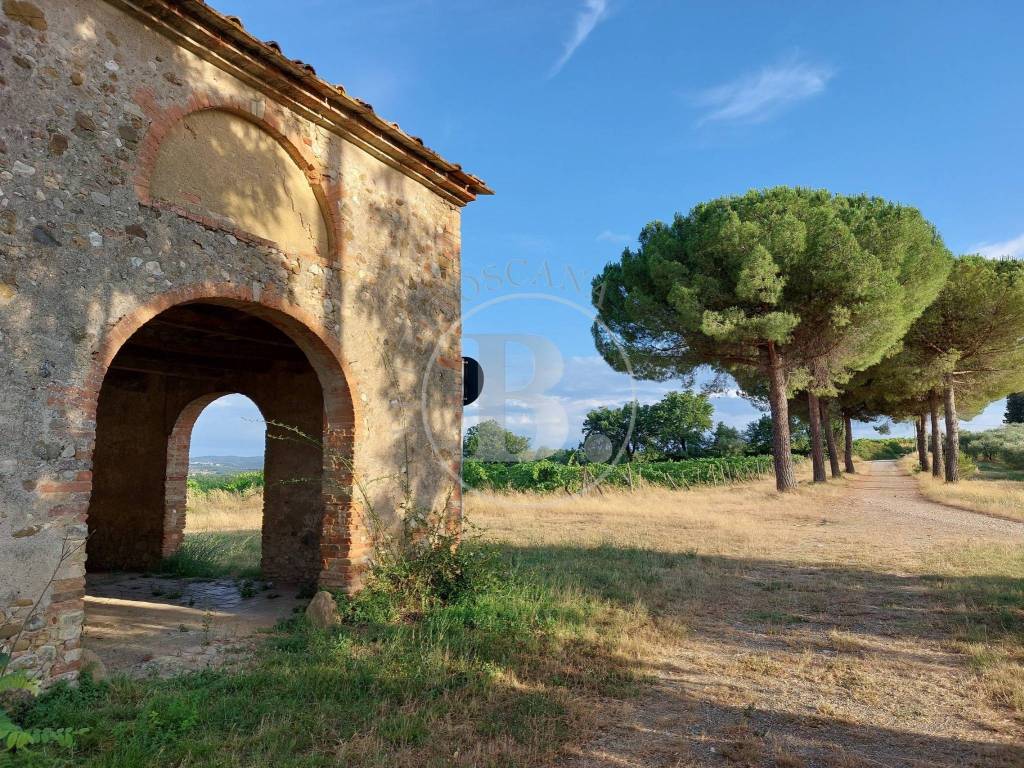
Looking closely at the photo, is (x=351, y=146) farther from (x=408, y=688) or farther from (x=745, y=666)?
(x=745, y=666)

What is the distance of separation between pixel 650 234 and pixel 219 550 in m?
14.1

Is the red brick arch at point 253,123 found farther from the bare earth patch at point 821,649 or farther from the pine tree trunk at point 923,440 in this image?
the pine tree trunk at point 923,440

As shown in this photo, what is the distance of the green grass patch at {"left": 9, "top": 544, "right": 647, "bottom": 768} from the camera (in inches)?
119

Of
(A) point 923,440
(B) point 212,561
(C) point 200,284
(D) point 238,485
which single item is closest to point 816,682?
(C) point 200,284

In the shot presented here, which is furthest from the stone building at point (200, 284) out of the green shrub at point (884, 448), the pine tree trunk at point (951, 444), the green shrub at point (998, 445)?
the green shrub at point (884, 448)

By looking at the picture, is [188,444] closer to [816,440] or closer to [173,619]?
[173,619]

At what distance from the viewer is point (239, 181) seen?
495 centimetres

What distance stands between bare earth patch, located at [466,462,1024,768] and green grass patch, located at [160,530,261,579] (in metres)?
4.16

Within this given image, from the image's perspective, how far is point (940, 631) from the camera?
5.21m

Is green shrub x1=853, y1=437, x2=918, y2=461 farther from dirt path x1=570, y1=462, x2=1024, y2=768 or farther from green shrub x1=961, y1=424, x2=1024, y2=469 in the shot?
dirt path x1=570, y1=462, x2=1024, y2=768

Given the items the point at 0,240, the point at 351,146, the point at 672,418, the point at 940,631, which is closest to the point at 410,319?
the point at 351,146

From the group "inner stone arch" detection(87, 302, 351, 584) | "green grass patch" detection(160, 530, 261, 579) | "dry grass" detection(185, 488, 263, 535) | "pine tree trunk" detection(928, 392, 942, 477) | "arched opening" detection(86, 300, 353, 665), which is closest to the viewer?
"arched opening" detection(86, 300, 353, 665)

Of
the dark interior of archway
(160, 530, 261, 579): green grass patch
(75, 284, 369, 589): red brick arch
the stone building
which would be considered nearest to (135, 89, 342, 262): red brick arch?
the stone building

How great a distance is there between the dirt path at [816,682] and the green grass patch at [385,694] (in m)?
0.46
